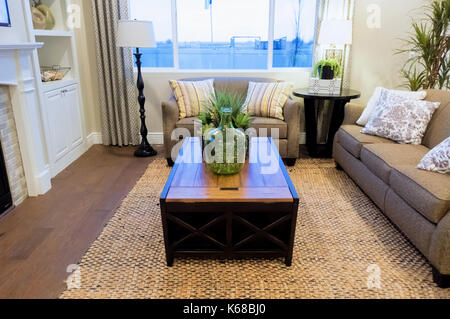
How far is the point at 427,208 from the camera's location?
6.40ft

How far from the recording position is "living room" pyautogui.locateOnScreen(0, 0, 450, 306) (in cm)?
196

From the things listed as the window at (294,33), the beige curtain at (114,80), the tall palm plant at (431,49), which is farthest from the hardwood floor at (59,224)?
the tall palm plant at (431,49)

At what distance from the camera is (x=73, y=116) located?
3.84 m

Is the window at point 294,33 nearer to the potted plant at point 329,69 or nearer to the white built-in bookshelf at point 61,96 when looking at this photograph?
the potted plant at point 329,69

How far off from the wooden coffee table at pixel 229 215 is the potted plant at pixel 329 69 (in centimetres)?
194

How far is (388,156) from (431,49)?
134 centimetres

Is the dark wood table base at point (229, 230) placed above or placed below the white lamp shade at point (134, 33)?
below

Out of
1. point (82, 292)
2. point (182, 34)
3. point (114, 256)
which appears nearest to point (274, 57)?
point (182, 34)

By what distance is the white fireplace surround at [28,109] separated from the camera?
8.61ft

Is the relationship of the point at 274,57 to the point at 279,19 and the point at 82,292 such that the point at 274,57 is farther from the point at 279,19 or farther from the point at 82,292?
the point at 82,292

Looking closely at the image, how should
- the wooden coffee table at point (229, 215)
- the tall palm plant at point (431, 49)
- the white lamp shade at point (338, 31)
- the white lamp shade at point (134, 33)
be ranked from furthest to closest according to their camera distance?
1. the white lamp shade at point (338, 31)
2. the white lamp shade at point (134, 33)
3. the tall palm plant at point (431, 49)
4. the wooden coffee table at point (229, 215)

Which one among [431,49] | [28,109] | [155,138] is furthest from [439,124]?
[28,109]

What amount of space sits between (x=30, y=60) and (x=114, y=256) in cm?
183

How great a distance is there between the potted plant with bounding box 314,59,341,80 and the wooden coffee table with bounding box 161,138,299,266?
194 cm
